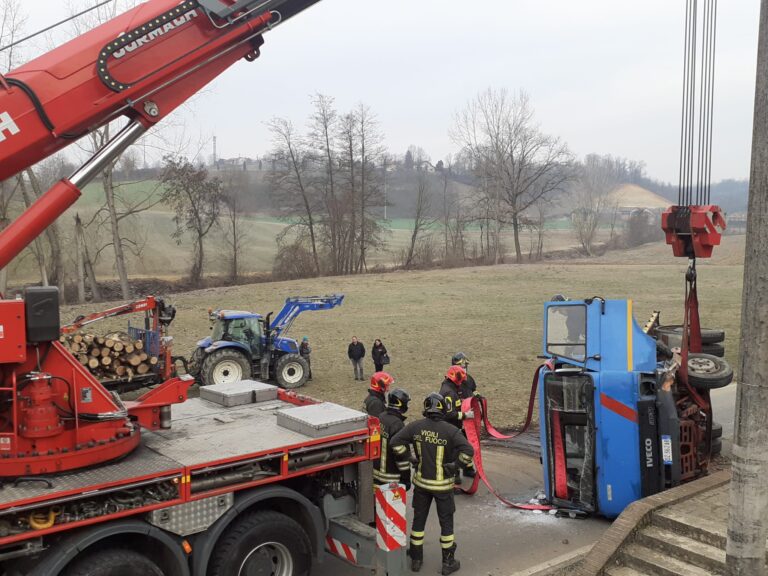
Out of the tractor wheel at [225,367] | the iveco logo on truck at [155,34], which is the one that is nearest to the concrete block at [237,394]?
the iveco logo on truck at [155,34]

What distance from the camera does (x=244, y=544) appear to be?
18.8ft

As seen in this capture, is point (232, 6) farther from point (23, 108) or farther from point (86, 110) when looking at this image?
point (23, 108)

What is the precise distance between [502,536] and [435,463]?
152cm

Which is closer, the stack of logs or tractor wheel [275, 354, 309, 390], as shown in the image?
the stack of logs

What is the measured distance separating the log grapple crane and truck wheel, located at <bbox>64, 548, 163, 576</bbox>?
715mm

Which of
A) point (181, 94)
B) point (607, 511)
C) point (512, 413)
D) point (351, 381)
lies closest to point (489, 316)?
point (351, 381)

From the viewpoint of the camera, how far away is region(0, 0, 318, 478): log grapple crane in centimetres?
518

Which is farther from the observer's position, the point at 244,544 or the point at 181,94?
the point at 181,94

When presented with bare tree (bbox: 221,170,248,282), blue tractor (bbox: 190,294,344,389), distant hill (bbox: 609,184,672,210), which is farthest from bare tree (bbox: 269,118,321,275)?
distant hill (bbox: 609,184,672,210)

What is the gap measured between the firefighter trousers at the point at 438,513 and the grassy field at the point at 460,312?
5.57 metres

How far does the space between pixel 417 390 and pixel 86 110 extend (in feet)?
34.2

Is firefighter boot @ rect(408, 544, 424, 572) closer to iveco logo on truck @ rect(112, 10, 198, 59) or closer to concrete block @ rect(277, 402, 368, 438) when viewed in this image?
concrete block @ rect(277, 402, 368, 438)

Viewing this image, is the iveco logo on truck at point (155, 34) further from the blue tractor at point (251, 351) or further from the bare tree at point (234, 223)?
the bare tree at point (234, 223)

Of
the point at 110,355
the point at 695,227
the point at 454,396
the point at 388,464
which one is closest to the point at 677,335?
the point at 695,227
